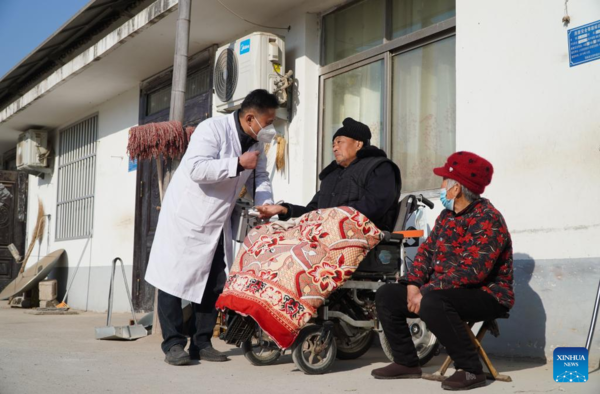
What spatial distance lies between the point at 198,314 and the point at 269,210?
0.89 metres

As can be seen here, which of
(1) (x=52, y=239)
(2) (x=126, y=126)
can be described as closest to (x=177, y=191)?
(2) (x=126, y=126)

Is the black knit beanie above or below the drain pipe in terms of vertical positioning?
below

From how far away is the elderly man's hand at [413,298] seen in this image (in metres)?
3.93

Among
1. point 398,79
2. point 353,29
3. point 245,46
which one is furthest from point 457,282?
point 245,46

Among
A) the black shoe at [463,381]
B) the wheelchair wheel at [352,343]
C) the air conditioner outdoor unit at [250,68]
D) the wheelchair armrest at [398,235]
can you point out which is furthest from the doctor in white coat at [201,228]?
the air conditioner outdoor unit at [250,68]

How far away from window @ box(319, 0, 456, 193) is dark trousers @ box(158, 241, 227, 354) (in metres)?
1.94

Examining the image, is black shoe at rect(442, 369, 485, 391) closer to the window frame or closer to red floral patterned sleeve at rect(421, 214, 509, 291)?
red floral patterned sleeve at rect(421, 214, 509, 291)

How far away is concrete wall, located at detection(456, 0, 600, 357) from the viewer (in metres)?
4.47

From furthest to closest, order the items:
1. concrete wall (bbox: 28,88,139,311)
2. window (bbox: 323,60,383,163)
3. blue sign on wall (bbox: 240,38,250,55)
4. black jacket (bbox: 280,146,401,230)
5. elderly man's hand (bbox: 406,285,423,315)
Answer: concrete wall (bbox: 28,88,139,311) < blue sign on wall (bbox: 240,38,250,55) < window (bbox: 323,60,383,163) < black jacket (bbox: 280,146,401,230) < elderly man's hand (bbox: 406,285,423,315)

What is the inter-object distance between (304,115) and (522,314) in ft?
10.5

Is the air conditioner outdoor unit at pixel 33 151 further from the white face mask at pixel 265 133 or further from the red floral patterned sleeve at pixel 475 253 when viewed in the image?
the red floral patterned sleeve at pixel 475 253

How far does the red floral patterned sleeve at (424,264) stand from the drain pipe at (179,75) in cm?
291

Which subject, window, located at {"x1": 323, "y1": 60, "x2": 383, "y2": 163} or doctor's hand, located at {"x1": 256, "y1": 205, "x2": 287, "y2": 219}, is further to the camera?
window, located at {"x1": 323, "y1": 60, "x2": 383, "y2": 163}

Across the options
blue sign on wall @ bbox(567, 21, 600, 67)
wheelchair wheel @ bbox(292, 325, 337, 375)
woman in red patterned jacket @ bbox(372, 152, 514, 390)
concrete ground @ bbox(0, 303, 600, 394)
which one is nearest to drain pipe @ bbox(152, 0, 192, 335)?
concrete ground @ bbox(0, 303, 600, 394)
